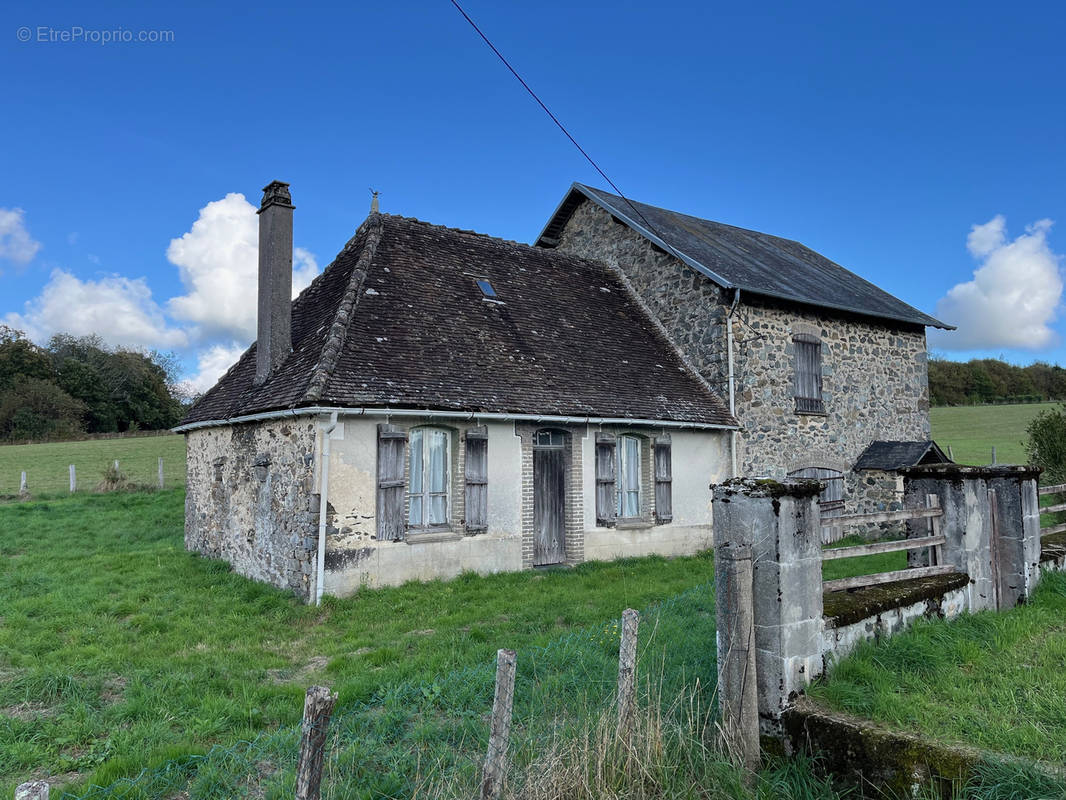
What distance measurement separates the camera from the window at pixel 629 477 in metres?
13.1

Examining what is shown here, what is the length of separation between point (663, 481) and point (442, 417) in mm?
4993

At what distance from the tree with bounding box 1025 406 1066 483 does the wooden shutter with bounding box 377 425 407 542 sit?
15833 millimetres

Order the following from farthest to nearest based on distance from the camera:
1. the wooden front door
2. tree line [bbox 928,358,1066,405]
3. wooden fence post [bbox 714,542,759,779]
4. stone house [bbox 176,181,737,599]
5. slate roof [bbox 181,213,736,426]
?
tree line [bbox 928,358,1066,405] → the wooden front door → slate roof [bbox 181,213,736,426] → stone house [bbox 176,181,737,599] → wooden fence post [bbox 714,542,759,779]

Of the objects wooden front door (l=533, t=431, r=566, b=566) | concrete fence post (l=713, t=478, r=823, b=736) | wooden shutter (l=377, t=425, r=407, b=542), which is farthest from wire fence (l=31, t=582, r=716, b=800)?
wooden front door (l=533, t=431, r=566, b=566)

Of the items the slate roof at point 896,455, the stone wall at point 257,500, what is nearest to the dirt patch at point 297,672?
the stone wall at point 257,500

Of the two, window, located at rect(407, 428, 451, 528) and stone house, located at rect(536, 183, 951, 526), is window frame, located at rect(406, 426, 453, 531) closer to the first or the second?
window, located at rect(407, 428, 451, 528)

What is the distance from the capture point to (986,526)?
6.29 meters

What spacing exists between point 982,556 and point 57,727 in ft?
26.1

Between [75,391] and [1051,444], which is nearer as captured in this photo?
[1051,444]

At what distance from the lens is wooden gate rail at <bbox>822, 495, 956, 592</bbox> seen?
503 cm

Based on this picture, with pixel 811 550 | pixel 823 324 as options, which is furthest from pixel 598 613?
pixel 823 324

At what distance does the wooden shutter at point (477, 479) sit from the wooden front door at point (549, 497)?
1.17m

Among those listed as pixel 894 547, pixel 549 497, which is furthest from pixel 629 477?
pixel 894 547

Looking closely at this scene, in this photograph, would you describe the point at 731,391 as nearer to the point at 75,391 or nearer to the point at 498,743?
the point at 498,743
